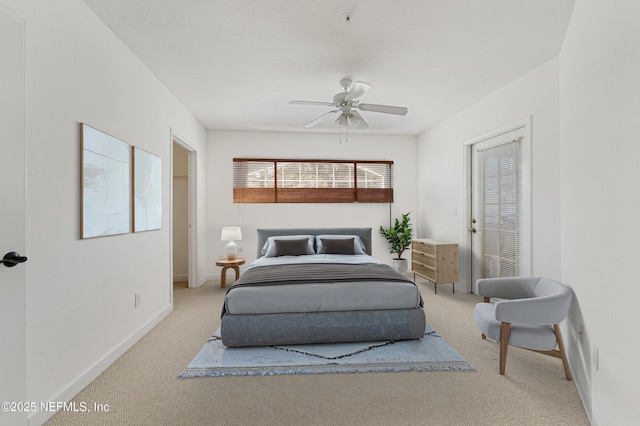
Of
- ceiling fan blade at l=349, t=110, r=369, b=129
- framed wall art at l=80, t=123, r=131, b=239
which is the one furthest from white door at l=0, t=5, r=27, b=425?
ceiling fan blade at l=349, t=110, r=369, b=129

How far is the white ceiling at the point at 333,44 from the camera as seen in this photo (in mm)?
2270

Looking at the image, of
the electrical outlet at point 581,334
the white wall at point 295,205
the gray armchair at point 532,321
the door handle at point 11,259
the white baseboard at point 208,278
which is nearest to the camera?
the door handle at point 11,259

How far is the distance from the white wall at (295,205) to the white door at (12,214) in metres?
3.98

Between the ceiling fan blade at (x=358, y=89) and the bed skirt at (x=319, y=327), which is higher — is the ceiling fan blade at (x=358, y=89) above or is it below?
above

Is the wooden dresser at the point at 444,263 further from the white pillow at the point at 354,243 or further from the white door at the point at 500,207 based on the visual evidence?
the white pillow at the point at 354,243

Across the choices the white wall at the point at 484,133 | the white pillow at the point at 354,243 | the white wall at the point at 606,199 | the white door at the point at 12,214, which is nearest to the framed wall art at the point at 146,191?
the white door at the point at 12,214

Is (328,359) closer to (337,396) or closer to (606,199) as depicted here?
(337,396)

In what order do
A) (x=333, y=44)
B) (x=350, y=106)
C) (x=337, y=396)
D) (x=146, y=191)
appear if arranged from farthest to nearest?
1. (x=350, y=106)
2. (x=146, y=191)
3. (x=333, y=44)
4. (x=337, y=396)

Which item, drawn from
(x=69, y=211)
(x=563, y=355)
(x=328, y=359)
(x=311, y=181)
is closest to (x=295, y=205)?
(x=311, y=181)

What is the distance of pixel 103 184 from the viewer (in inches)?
96.5

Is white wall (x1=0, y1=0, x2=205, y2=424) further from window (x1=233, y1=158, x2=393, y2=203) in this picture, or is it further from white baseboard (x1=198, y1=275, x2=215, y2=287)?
window (x1=233, y1=158, x2=393, y2=203)

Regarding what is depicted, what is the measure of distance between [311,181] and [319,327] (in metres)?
3.50

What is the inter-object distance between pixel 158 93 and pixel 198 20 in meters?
1.43

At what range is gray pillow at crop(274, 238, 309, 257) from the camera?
14.8 ft
